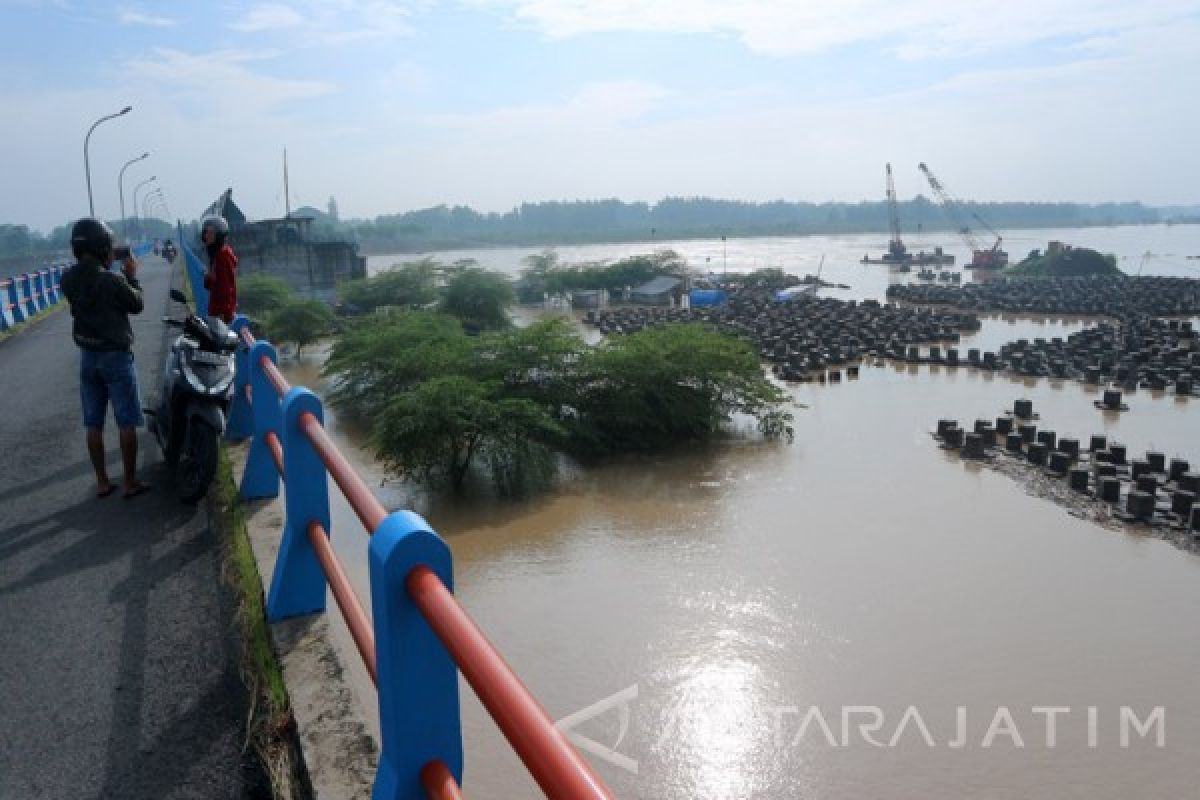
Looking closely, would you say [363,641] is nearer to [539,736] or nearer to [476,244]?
[539,736]

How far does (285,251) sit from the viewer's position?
38438mm

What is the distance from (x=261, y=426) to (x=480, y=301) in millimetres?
23906

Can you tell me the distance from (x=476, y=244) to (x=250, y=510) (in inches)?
5516

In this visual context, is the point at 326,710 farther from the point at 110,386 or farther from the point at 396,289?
the point at 396,289

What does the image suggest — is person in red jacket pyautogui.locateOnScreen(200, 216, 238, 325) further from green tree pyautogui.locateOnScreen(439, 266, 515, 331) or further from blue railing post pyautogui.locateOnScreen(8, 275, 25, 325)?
green tree pyautogui.locateOnScreen(439, 266, 515, 331)

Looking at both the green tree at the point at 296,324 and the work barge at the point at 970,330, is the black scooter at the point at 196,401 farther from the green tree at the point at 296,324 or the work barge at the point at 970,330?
the green tree at the point at 296,324

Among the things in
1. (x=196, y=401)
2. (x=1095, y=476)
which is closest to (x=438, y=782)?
(x=196, y=401)

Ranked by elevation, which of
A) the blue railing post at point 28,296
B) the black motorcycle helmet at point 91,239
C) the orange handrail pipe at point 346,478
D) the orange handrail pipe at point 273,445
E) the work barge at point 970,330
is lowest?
the work barge at point 970,330

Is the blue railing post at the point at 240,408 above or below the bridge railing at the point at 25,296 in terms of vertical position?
below

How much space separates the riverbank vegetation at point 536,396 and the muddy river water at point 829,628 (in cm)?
64

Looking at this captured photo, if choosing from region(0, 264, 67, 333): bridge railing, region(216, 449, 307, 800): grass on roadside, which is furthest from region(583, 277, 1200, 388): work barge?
region(216, 449, 307, 800): grass on roadside

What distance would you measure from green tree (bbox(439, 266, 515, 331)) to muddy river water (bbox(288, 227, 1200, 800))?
14555mm

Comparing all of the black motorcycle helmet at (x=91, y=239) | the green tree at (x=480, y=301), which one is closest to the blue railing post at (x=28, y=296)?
the green tree at (x=480, y=301)

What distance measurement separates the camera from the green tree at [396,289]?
102 ft
